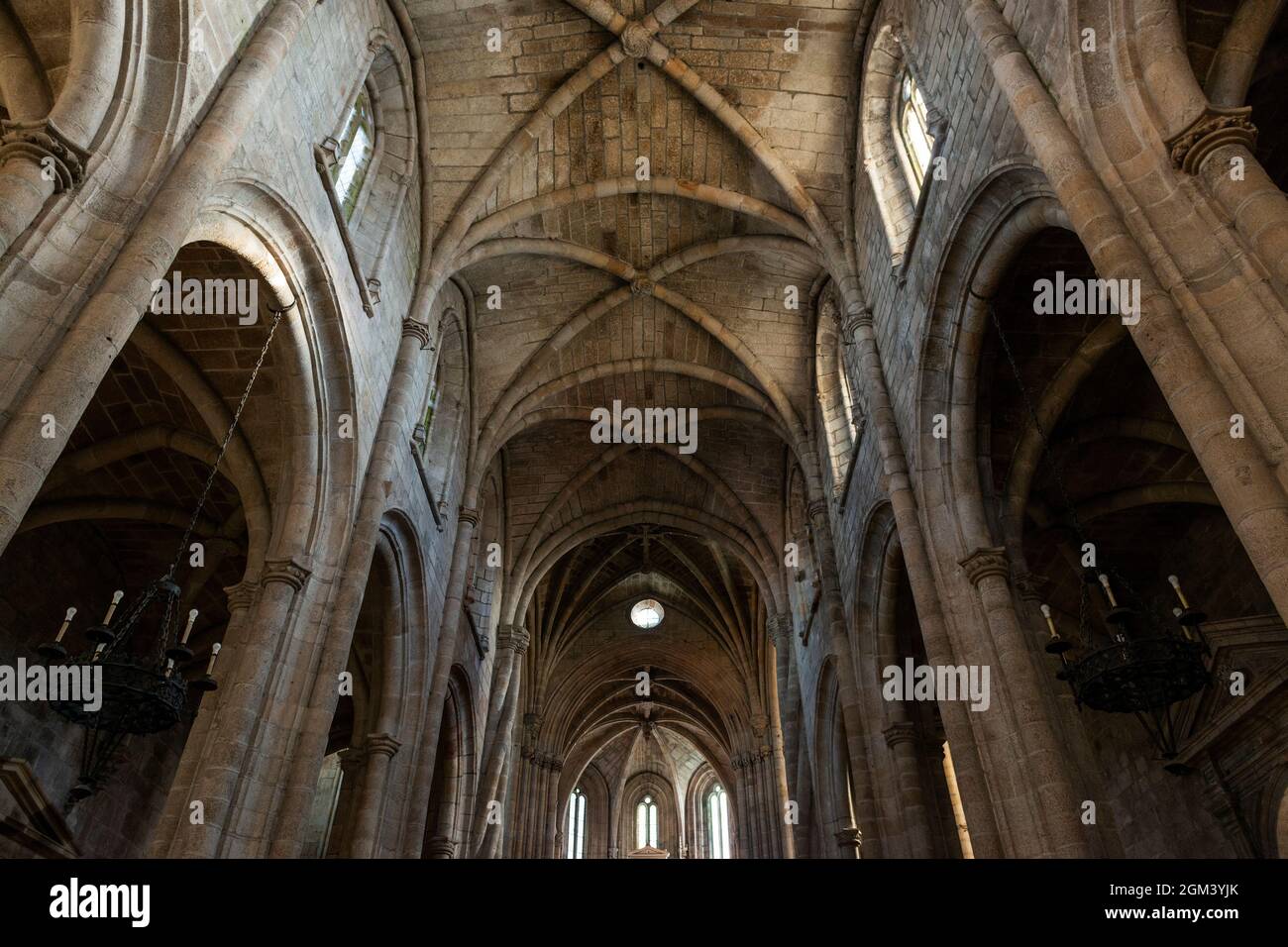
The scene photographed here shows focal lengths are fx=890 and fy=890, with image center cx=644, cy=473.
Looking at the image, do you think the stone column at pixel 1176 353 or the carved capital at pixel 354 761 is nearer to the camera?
the stone column at pixel 1176 353

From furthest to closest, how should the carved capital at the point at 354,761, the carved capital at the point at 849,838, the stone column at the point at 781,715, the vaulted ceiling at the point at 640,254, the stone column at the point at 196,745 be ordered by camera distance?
the stone column at the point at 781,715 → the carved capital at the point at 849,838 → the vaulted ceiling at the point at 640,254 → the carved capital at the point at 354,761 → the stone column at the point at 196,745

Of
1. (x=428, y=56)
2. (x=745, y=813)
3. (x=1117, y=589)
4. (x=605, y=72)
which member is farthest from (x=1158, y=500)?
(x=745, y=813)

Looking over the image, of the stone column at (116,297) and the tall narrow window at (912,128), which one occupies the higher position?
the tall narrow window at (912,128)

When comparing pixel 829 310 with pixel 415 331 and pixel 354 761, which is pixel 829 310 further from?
pixel 354 761

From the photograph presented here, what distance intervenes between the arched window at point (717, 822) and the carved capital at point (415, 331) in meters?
33.5

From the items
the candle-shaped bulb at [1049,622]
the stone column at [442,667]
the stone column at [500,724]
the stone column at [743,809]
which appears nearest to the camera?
the candle-shaped bulb at [1049,622]

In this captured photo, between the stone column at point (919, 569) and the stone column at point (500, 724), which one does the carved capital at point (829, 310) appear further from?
the stone column at point (500, 724)

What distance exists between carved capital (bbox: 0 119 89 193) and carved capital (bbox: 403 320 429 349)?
7021mm

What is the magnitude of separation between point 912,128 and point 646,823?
3729 centimetres

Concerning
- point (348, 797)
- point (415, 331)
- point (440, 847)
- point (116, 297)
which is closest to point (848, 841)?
point (440, 847)

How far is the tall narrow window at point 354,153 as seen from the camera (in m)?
11.3

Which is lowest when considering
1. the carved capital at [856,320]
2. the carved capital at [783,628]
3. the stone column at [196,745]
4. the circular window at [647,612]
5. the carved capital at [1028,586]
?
the stone column at [196,745]

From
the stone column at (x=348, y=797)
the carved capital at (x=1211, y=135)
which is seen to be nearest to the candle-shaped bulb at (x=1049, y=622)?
the carved capital at (x=1211, y=135)
